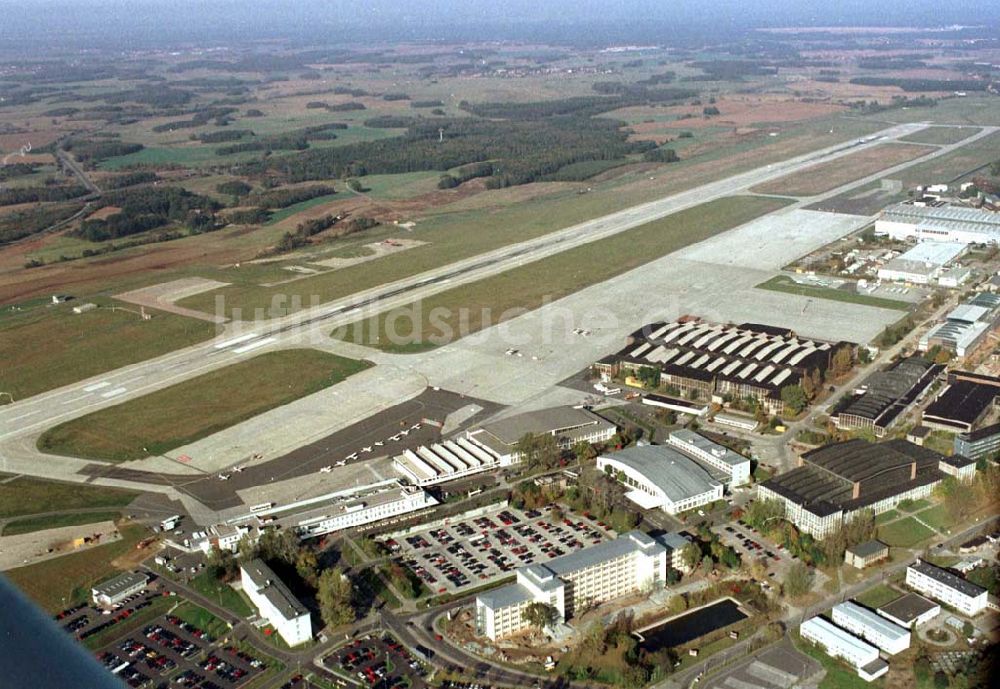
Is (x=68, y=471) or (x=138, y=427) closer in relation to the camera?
(x=68, y=471)

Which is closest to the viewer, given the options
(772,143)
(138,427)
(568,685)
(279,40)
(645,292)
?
(568,685)

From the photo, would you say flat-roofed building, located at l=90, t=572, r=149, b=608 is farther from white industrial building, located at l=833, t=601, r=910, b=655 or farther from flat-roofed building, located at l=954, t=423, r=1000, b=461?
flat-roofed building, located at l=954, t=423, r=1000, b=461

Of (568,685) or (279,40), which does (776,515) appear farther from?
(279,40)

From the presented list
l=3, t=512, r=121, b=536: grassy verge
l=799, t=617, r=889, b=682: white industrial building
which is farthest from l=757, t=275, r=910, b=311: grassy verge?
l=3, t=512, r=121, b=536: grassy verge

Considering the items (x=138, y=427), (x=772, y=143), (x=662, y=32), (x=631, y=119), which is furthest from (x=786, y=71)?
(x=138, y=427)

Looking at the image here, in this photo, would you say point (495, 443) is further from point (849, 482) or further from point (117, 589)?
point (117, 589)

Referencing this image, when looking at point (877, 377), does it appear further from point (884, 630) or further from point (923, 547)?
point (884, 630)

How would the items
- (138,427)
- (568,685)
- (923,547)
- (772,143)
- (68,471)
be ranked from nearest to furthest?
(568,685), (923,547), (68,471), (138,427), (772,143)
